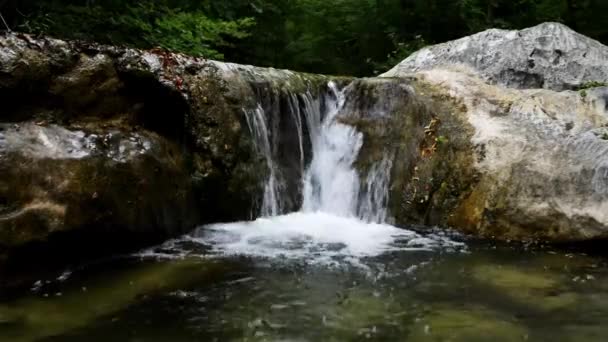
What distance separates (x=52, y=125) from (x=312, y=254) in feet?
8.98

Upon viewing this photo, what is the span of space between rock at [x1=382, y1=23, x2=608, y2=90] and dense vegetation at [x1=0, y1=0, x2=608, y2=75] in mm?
3529

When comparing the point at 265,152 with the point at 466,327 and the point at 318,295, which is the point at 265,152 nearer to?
the point at 318,295

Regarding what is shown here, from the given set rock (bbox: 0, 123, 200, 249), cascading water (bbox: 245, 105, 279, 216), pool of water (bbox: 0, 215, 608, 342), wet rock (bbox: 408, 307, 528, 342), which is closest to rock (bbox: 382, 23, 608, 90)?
cascading water (bbox: 245, 105, 279, 216)

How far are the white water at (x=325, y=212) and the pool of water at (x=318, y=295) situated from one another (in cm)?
6

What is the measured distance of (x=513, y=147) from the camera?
23.0ft

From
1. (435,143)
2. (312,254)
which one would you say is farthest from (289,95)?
(312,254)

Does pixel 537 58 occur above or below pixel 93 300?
above

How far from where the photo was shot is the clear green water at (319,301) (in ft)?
12.0

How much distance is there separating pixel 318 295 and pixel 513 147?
3802mm

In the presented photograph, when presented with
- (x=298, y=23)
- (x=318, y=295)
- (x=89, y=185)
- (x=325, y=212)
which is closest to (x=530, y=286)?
(x=318, y=295)

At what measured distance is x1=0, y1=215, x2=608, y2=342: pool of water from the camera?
3.68 metres

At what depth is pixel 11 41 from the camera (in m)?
5.18

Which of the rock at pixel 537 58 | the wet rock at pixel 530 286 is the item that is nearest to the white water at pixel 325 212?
the wet rock at pixel 530 286

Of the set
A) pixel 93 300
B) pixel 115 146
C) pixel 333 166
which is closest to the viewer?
pixel 93 300
